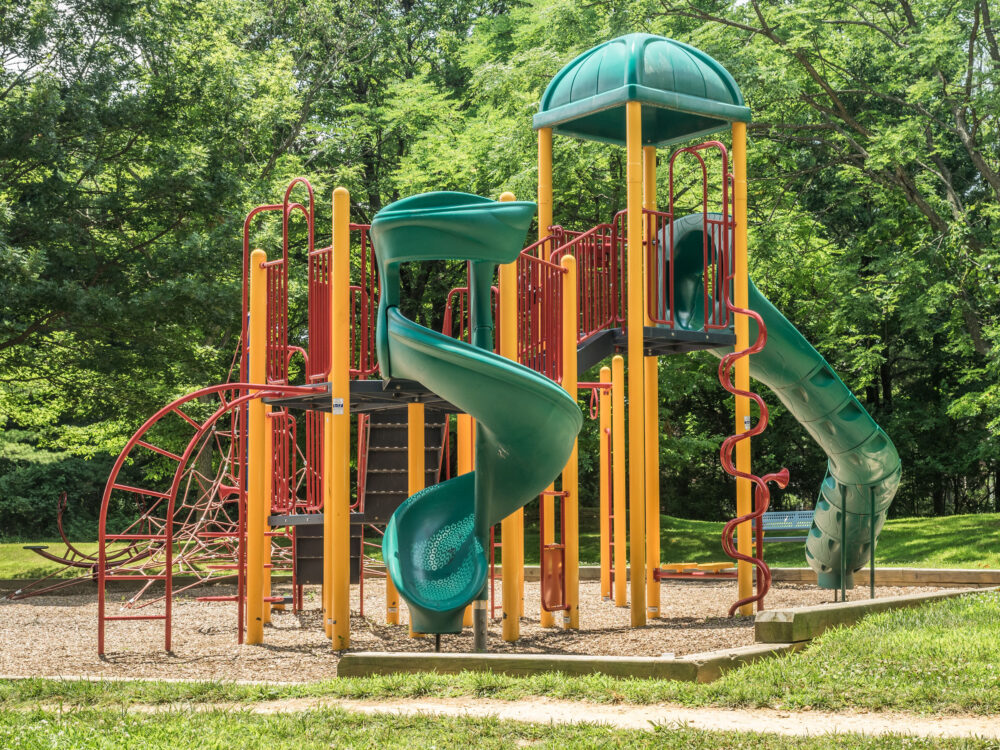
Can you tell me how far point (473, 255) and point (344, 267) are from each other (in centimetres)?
121

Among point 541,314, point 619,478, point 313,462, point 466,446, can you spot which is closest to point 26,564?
point 313,462

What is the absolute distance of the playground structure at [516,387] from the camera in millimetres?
8891

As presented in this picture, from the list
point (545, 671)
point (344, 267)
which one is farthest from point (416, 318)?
point (545, 671)

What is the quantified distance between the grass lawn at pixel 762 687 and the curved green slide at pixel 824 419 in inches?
174

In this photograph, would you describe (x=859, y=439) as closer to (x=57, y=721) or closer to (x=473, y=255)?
(x=473, y=255)

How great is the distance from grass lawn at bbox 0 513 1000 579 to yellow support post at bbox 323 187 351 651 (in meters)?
10.8

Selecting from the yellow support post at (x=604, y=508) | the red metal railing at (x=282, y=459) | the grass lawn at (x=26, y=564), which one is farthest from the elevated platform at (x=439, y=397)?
the grass lawn at (x=26, y=564)

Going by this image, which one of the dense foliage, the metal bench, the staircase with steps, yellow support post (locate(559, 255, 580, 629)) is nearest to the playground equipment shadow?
yellow support post (locate(559, 255, 580, 629))

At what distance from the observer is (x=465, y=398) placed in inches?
342

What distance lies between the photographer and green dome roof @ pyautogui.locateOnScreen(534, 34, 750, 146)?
36.6 feet

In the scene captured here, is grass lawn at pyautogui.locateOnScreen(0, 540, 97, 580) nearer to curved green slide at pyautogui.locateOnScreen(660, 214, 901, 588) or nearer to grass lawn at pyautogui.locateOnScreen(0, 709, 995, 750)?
curved green slide at pyautogui.locateOnScreen(660, 214, 901, 588)

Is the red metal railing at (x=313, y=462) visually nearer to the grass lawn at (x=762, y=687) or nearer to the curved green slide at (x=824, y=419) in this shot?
the curved green slide at (x=824, y=419)

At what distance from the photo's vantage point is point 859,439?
1344cm

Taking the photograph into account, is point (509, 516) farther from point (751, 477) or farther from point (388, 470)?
point (388, 470)
